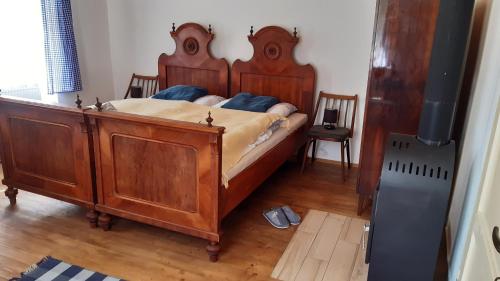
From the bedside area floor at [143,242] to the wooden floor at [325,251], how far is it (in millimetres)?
72

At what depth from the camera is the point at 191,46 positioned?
14.0 ft

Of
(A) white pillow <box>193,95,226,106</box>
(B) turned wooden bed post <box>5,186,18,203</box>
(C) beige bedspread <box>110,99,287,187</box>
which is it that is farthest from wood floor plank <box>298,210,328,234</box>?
(B) turned wooden bed post <box>5,186,18,203</box>

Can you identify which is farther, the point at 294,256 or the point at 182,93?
the point at 182,93

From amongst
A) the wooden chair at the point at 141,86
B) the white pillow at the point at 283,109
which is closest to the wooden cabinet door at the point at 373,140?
the white pillow at the point at 283,109

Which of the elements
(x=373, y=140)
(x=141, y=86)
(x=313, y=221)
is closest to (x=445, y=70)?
(x=373, y=140)

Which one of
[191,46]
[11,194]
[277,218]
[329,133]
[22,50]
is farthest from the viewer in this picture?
[191,46]

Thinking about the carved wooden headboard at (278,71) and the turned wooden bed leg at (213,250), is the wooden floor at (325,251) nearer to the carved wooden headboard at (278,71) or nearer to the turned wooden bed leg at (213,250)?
the turned wooden bed leg at (213,250)

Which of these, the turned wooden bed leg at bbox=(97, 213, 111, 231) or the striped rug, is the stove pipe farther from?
the turned wooden bed leg at bbox=(97, 213, 111, 231)

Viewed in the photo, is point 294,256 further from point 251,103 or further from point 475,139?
point 251,103

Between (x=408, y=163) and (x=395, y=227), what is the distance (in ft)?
1.03

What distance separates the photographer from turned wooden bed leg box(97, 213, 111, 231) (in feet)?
8.41

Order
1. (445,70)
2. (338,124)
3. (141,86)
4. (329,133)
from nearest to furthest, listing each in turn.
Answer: (445,70) → (329,133) → (338,124) → (141,86)

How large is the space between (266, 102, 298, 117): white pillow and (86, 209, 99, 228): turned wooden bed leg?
5.74 feet

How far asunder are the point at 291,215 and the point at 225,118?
38.6 inches
